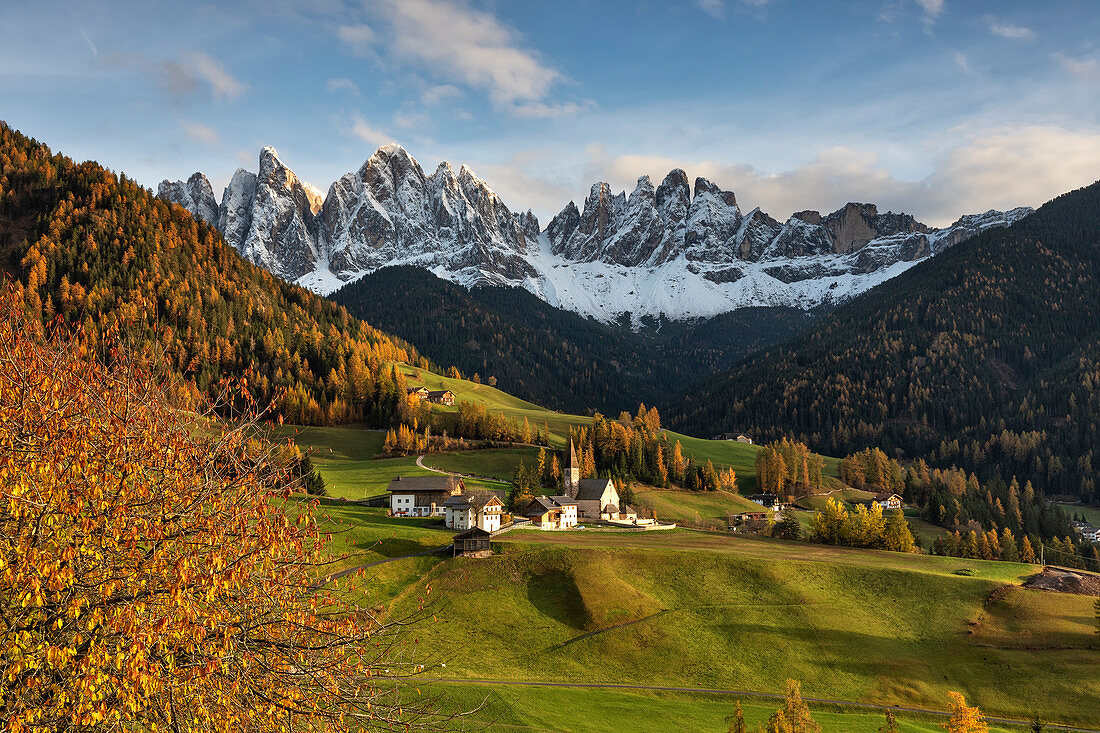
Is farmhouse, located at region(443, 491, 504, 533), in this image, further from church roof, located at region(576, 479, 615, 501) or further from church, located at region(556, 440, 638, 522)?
church roof, located at region(576, 479, 615, 501)

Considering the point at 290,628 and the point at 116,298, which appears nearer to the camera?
the point at 290,628

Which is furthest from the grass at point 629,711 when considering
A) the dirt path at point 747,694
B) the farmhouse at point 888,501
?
the farmhouse at point 888,501

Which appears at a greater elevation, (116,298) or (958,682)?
(116,298)

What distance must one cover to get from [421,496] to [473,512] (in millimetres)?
17295

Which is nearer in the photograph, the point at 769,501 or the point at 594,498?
the point at 594,498

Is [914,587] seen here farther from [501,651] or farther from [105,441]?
[105,441]

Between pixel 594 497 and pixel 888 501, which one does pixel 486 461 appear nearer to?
pixel 594 497

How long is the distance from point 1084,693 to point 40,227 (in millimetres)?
248893

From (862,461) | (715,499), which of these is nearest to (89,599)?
(715,499)

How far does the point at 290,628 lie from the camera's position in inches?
581

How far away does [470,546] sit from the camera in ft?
258

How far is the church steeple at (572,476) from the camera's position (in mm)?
123312

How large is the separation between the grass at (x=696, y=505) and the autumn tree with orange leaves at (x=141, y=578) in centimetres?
10957

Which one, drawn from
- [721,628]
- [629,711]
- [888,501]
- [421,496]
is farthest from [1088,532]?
[629,711]
